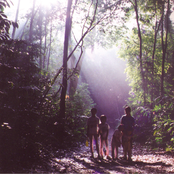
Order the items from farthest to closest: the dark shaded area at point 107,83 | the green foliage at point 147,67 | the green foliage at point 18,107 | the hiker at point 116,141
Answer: the dark shaded area at point 107,83
the green foliage at point 147,67
the hiker at point 116,141
the green foliage at point 18,107

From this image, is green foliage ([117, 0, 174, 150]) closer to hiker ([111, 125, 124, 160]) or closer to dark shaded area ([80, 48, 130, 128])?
hiker ([111, 125, 124, 160])

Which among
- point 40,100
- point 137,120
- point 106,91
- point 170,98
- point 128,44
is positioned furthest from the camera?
point 106,91

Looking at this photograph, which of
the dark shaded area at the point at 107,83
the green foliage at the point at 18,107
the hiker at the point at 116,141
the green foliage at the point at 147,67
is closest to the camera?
the green foliage at the point at 18,107

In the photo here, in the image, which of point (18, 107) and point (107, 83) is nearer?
point (18, 107)

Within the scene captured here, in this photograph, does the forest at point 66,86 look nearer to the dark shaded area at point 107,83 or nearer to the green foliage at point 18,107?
the green foliage at point 18,107

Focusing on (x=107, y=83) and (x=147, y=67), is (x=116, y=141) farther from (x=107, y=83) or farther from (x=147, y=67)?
(x=107, y=83)

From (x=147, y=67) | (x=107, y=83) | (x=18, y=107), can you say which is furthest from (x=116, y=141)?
(x=107, y=83)

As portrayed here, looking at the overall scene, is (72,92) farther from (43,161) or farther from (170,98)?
(43,161)

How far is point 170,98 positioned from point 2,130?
22.4 feet

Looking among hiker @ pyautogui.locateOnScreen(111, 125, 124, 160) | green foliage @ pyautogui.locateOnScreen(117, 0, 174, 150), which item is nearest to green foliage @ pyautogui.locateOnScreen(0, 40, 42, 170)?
hiker @ pyautogui.locateOnScreen(111, 125, 124, 160)

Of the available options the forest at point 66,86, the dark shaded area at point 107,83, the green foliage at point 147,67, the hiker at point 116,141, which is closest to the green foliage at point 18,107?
the forest at point 66,86

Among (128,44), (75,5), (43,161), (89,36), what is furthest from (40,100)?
(89,36)

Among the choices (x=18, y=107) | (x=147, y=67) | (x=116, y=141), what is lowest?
(x=116, y=141)

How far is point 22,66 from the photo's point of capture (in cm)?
689
